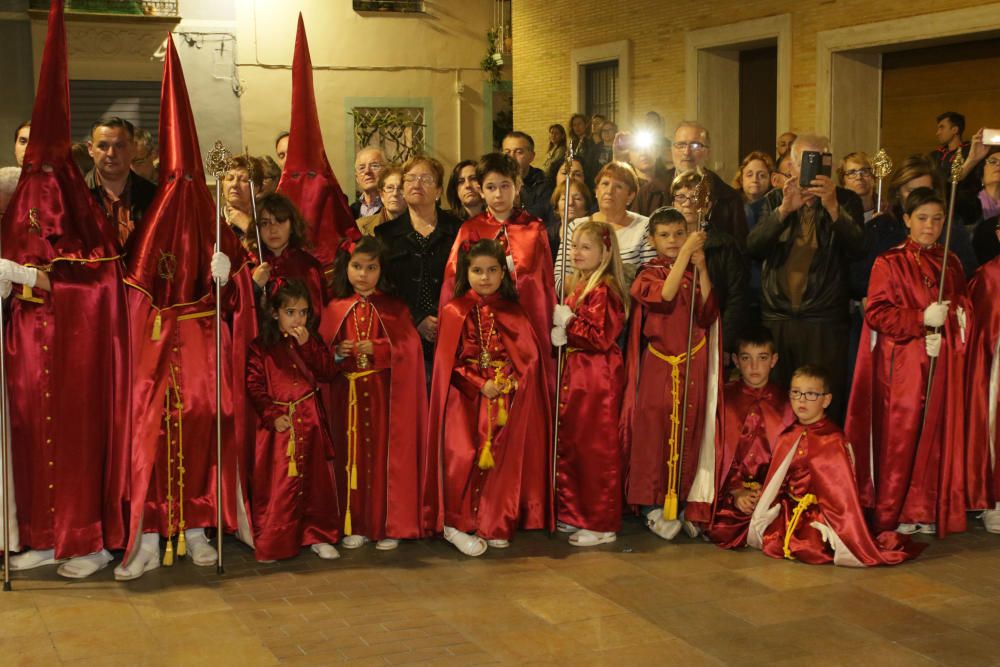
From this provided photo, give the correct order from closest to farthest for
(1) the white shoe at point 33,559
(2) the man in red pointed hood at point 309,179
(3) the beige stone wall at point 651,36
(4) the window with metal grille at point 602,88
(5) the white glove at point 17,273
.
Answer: (5) the white glove at point 17,273
(1) the white shoe at point 33,559
(2) the man in red pointed hood at point 309,179
(3) the beige stone wall at point 651,36
(4) the window with metal grille at point 602,88

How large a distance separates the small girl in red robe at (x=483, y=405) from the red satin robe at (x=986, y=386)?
7.49ft

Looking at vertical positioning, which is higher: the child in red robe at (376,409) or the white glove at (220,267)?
the white glove at (220,267)

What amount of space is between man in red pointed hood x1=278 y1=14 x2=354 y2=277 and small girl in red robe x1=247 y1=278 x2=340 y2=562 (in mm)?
968

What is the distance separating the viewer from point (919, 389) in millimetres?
6145

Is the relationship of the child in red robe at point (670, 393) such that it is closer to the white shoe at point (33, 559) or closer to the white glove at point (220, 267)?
the white glove at point (220, 267)

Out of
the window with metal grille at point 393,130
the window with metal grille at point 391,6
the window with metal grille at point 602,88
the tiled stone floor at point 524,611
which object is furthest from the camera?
the window with metal grille at point 393,130

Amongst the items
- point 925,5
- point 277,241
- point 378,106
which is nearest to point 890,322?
point 277,241

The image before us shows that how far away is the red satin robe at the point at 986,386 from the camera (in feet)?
20.6

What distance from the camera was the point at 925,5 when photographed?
11.7 metres

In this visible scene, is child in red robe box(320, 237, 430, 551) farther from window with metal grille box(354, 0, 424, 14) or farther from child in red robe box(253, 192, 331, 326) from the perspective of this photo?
window with metal grille box(354, 0, 424, 14)

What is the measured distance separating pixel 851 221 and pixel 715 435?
1300mm

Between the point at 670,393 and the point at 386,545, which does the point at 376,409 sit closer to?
the point at 386,545

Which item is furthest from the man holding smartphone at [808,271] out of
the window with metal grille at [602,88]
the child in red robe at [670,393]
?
the window with metal grille at [602,88]

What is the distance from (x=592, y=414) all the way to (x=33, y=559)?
2.74 m
